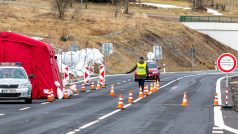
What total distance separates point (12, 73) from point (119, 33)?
67.2 metres

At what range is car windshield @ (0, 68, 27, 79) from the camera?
1172 inches

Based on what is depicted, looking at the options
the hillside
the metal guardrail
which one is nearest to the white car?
the hillside

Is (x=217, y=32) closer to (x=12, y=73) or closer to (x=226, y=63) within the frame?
(x=12, y=73)

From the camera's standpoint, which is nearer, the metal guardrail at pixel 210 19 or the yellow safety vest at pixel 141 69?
the yellow safety vest at pixel 141 69

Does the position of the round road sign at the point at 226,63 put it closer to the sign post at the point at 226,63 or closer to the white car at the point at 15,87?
the sign post at the point at 226,63

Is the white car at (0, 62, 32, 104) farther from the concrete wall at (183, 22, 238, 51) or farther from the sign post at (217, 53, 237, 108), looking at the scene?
the concrete wall at (183, 22, 238, 51)

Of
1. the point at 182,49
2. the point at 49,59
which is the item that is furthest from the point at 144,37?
the point at 49,59

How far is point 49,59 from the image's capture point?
3359 centimetres

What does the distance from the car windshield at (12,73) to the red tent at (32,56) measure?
119 inches

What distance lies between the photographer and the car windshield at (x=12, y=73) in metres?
29.8

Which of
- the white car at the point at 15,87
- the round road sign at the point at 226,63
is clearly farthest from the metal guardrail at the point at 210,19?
the round road sign at the point at 226,63

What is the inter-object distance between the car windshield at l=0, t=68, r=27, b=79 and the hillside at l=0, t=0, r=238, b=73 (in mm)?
47453

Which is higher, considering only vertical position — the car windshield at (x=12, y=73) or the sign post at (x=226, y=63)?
the sign post at (x=226, y=63)

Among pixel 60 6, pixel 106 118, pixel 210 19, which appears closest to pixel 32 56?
pixel 106 118
